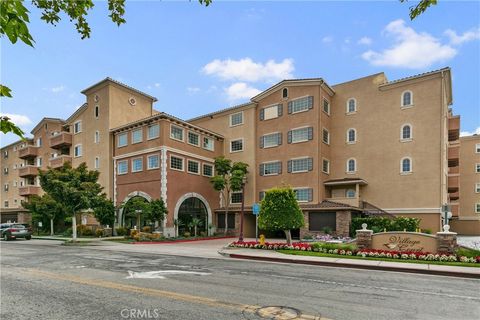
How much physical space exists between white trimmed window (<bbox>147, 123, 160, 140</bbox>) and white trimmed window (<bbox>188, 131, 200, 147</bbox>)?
3.87m

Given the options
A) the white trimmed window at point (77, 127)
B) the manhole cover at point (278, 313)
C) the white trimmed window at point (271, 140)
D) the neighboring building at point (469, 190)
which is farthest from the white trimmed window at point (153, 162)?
the neighboring building at point (469, 190)

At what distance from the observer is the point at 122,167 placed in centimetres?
3588

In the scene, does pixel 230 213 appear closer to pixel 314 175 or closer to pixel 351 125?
pixel 314 175

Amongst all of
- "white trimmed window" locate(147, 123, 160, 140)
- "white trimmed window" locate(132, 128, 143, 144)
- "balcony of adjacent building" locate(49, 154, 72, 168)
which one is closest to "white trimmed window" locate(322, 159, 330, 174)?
"white trimmed window" locate(147, 123, 160, 140)

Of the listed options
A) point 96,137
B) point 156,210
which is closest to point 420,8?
point 156,210

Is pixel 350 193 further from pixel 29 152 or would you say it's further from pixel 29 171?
pixel 29 152

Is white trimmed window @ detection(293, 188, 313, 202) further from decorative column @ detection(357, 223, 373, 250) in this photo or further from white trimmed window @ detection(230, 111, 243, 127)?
decorative column @ detection(357, 223, 373, 250)

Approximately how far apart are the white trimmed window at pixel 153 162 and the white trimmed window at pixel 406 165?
912 inches

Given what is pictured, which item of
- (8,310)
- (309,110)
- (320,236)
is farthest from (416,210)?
(8,310)

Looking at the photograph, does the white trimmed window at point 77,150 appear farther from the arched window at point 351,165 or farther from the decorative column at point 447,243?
the decorative column at point 447,243

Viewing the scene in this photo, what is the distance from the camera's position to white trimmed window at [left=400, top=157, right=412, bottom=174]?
30.4m

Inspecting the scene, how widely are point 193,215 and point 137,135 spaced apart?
406 inches

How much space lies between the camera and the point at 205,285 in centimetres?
955

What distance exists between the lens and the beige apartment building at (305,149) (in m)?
29.9
